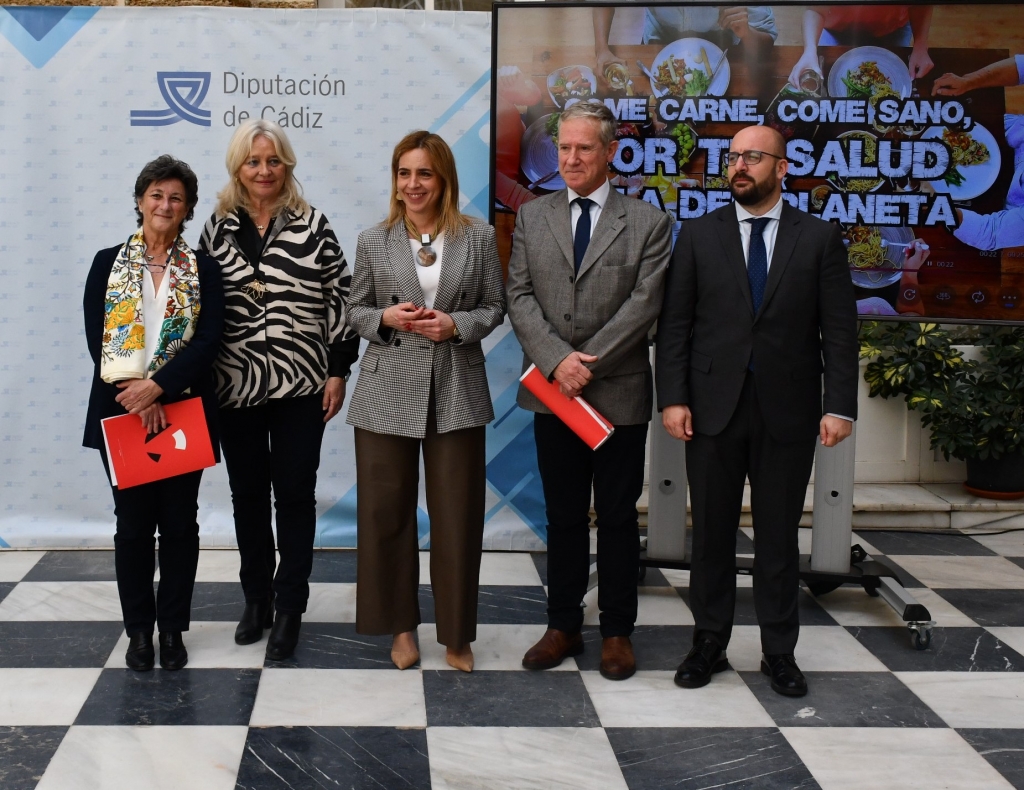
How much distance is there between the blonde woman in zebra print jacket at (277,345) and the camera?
10.5 ft

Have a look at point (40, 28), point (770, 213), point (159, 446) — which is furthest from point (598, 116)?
point (40, 28)

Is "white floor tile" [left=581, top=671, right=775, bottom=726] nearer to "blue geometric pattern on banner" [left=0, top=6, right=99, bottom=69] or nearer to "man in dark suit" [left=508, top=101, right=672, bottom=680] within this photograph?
"man in dark suit" [left=508, top=101, right=672, bottom=680]

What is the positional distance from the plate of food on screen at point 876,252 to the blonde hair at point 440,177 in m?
1.28

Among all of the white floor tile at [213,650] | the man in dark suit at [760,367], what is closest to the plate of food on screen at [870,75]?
the man in dark suit at [760,367]

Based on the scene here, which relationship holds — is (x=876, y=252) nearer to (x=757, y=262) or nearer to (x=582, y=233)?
(x=757, y=262)

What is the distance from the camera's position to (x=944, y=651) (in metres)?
3.48

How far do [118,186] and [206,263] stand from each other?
1.34 meters

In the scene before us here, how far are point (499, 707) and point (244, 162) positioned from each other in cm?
164

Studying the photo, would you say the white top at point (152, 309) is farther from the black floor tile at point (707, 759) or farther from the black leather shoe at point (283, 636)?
the black floor tile at point (707, 759)

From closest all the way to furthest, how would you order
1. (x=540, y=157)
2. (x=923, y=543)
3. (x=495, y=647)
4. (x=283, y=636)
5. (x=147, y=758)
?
(x=147, y=758)
(x=283, y=636)
(x=495, y=647)
(x=540, y=157)
(x=923, y=543)

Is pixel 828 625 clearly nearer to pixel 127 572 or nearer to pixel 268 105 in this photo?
pixel 127 572

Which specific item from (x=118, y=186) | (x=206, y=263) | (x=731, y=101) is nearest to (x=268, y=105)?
(x=118, y=186)

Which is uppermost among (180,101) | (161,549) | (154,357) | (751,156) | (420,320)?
(180,101)

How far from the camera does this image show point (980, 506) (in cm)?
493
